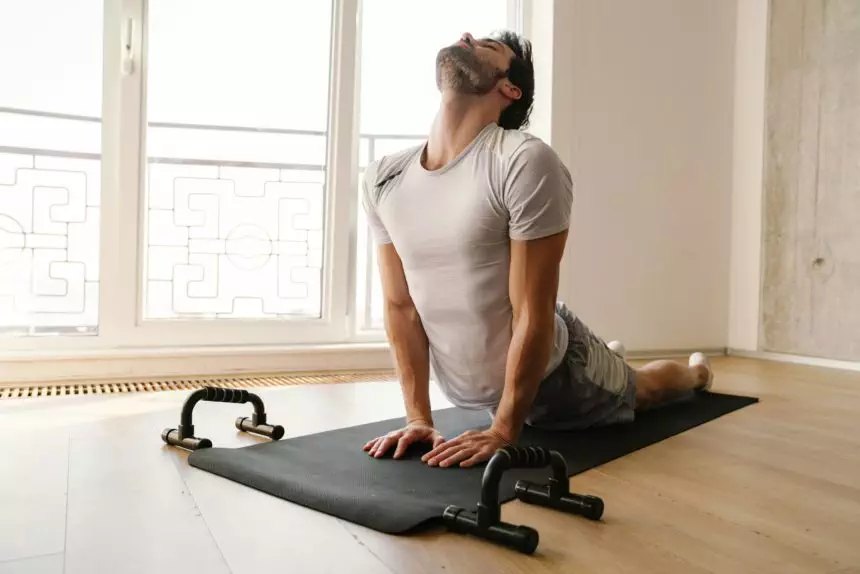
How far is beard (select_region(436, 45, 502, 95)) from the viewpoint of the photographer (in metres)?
1.78

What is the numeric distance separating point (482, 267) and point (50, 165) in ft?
6.82

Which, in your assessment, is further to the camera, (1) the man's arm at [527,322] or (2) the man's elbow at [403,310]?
(2) the man's elbow at [403,310]

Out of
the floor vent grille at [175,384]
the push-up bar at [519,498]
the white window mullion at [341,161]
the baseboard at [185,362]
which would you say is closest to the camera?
the push-up bar at [519,498]

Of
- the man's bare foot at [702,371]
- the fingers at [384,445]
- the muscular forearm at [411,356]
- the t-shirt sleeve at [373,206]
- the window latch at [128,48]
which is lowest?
the fingers at [384,445]

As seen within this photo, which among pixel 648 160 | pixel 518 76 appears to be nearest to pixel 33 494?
pixel 518 76

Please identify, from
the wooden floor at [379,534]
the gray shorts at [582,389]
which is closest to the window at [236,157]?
the wooden floor at [379,534]

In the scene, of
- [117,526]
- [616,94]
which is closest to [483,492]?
[117,526]

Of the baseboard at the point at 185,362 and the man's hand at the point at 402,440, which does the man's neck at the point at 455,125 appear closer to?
the man's hand at the point at 402,440

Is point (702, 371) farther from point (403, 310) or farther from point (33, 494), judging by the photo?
point (33, 494)

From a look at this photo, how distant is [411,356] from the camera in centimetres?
185

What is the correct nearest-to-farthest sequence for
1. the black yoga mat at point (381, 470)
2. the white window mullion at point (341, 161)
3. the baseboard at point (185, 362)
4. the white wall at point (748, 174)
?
the black yoga mat at point (381, 470) < the baseboard at point (185, 362) < the white window mullion at point (341, 161) < the white wall at point (748, 174)

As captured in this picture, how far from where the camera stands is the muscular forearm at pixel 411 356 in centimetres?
180

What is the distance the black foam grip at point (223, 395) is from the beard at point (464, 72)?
2.86 feet

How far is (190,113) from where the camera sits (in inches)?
125
